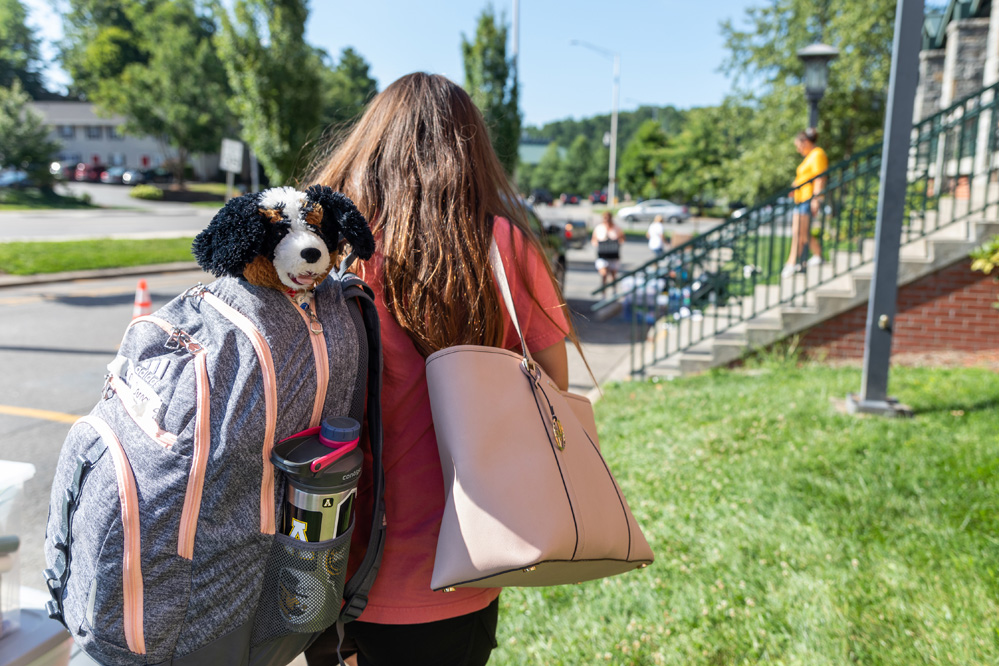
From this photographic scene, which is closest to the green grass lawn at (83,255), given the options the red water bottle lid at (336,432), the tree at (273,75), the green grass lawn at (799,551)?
the tree at (273,75)

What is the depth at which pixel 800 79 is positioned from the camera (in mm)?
21328

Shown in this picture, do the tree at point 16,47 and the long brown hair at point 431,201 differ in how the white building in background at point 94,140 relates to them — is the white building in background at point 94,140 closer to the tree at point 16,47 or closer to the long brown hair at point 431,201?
the tree at point 16,47

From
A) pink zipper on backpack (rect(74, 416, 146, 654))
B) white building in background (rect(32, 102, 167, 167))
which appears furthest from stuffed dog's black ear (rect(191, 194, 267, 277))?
white building in background (rect(32, 102, 167, 167))

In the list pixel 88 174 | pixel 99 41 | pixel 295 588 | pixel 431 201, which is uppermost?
pixel 99 41

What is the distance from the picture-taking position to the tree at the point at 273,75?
45.2ft

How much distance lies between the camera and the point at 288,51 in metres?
14.0

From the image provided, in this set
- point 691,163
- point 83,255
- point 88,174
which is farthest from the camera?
point 691,163

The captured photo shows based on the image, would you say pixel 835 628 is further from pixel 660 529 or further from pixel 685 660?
pixel 660 529

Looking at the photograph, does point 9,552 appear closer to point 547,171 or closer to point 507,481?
point 507,481

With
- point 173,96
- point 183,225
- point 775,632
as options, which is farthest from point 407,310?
point 173,96

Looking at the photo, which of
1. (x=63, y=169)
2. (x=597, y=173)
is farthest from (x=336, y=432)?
Result: (x=597, y=173)

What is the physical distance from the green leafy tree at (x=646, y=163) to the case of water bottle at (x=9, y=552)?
64.9 metres

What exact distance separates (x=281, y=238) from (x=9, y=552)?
1.01m

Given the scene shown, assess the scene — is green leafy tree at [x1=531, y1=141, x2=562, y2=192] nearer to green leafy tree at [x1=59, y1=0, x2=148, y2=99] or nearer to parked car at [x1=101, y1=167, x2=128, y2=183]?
green leafy tree at [x1=59, y1=0, x2=148, y2=99]
